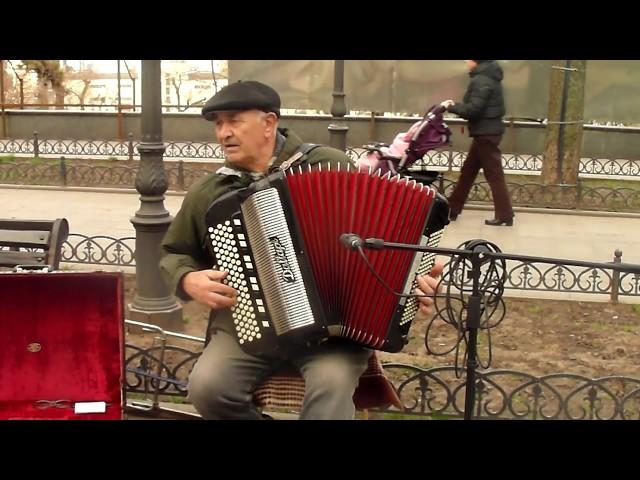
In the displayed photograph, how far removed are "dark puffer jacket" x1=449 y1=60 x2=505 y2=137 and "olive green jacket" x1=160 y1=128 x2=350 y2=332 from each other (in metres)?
4.63

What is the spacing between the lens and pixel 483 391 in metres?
3.55

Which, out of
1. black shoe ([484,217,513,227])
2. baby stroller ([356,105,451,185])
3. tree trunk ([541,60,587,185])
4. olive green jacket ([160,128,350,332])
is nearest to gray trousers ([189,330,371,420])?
olive green jacket ([160,128,350,332])

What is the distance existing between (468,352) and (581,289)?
3.23 m

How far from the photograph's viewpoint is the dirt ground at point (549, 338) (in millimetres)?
4391

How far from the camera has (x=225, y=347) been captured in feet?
9.15

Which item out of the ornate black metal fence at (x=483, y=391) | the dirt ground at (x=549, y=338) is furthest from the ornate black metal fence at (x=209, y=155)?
the ornate black metal fence at (x=483, y=391)

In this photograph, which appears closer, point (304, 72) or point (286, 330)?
point (286, 330)

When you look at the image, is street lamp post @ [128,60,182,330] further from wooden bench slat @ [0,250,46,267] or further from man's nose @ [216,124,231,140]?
man's nose @ [216,124,231,140]

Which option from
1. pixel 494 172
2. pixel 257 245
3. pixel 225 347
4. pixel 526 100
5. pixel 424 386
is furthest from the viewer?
pixel 526 100

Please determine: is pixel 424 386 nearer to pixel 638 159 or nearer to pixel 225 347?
pixel 225 347

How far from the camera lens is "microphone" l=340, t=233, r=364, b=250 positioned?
2414 millimetres

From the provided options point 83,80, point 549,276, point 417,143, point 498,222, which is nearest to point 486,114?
point 498,222

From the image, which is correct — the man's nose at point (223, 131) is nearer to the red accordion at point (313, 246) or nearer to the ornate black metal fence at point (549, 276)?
the red accordion at point (313, 246)

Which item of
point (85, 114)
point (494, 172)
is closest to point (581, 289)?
point (494, 172)
